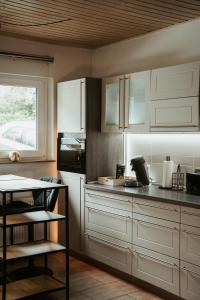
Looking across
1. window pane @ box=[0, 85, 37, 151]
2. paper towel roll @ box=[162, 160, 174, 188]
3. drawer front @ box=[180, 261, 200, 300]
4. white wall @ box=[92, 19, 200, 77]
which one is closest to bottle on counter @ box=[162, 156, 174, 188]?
paper towel roll @ box=[162, 160, 174, 188]

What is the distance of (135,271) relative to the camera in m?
3.80

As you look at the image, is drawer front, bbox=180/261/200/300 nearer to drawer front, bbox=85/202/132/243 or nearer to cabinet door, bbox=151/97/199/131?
drawer front, bbox=85/202/132/243

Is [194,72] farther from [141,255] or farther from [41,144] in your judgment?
[41,144]

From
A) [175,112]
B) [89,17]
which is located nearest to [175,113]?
[175,112]

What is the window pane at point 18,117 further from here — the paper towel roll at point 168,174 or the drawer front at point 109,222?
the paper towel roll at point 168,174

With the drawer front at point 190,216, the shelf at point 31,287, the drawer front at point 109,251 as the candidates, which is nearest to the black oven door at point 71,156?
the drawer front at point 109,251

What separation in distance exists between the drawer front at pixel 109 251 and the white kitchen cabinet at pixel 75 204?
0.19 metres

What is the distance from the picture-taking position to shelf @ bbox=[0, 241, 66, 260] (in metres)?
3.21

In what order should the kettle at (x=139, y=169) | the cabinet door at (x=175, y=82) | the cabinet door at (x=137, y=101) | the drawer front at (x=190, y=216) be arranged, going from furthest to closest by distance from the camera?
the kettle at (x=139, y=169) < the cabinet door at (x=137, y=101) < the cabinet door at (x=175, y=82) < the drawer front at (x=190, y=216)

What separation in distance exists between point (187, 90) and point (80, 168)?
4.97 ft

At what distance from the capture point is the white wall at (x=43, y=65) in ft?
15.1

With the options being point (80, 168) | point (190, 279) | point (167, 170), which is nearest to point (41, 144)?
point (80, 168)

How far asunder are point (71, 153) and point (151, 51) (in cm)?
141

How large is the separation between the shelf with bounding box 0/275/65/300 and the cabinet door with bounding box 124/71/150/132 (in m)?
1.66
